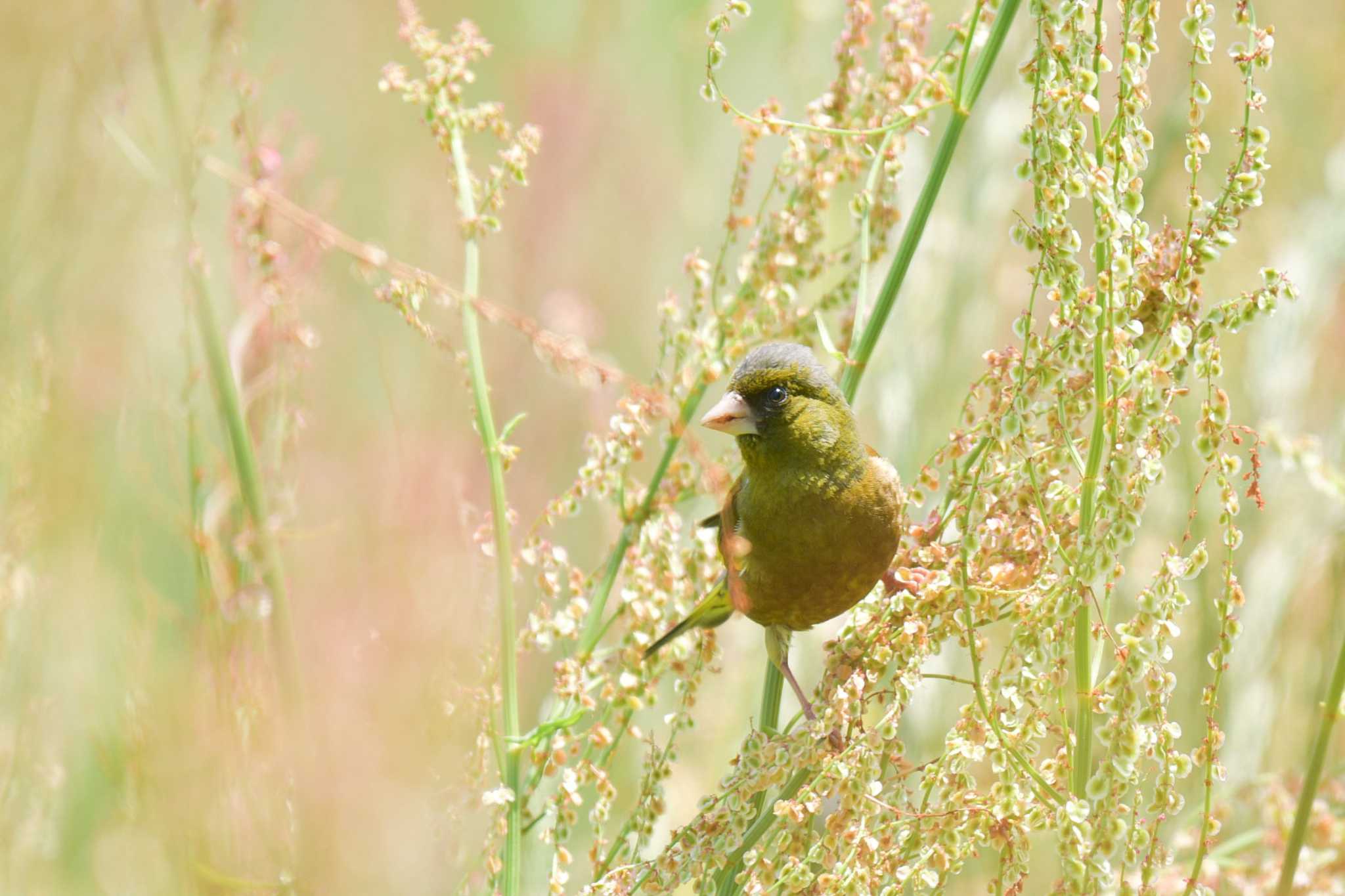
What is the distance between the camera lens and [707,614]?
2277mm

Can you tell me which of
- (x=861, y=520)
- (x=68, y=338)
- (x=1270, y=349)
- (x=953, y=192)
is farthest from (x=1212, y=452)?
(x=953, y=192)

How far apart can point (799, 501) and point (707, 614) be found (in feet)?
0.99

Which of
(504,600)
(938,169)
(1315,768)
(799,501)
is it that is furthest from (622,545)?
(1315,768)

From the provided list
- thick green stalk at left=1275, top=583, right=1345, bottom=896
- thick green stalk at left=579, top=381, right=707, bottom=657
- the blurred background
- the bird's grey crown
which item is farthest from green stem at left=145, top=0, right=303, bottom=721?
thick green stalk at left=1275, top=583, right=1345, bottom=896

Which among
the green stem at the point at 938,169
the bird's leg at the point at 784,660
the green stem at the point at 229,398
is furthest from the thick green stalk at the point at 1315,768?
the green stem at the point at 229,398

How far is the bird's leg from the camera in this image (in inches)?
66.9

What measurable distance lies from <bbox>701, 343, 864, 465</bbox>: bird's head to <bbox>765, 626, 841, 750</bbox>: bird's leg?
1.06ft

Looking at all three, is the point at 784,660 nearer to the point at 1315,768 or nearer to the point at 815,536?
the point at 815,536

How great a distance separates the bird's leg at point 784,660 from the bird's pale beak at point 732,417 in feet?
1.20

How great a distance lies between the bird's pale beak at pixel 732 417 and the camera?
2.36 m

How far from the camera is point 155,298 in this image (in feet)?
8.45

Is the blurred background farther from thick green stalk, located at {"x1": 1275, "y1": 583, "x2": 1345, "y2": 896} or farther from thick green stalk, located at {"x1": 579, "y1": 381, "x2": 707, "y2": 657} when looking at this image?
thick green stalk, located at {"x1": 1275, "y1": 583, "x2": 1345, "y2": 896}

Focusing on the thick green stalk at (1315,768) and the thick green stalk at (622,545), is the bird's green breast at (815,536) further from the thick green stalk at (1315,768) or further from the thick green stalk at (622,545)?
the thick green stalk at (1315,768)

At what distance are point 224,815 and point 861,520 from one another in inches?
50.6
